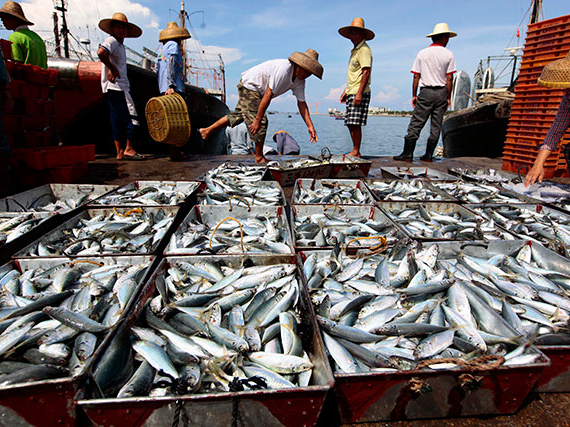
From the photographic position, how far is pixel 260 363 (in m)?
1.67

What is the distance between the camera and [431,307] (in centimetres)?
203

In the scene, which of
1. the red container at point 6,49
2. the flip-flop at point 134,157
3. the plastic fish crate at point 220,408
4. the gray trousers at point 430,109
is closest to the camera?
the plastic fish crate at point 220,408

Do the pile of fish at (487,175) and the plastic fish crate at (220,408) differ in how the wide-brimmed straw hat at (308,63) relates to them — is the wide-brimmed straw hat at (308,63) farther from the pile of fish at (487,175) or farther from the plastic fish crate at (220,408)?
the plastic fish crate at (220,408)

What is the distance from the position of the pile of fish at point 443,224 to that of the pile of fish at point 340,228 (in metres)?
0.17

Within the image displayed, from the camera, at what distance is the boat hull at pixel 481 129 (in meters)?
11.8

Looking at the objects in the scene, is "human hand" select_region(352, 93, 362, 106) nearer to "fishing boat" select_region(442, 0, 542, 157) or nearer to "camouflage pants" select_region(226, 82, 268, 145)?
"camouflage pants" select_region(226, 82, 268, 145)

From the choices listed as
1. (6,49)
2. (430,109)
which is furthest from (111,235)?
(430,109)

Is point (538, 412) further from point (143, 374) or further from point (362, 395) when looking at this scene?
point (143, 374)

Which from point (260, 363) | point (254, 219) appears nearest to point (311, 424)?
point (260, 363)

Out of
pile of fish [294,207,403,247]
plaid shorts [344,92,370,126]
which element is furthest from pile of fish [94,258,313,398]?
plaid shorts [344,92,370,126]

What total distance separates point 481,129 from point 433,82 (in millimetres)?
6640

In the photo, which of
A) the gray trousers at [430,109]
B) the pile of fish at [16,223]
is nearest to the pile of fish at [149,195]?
the pile of fish at [16,223]

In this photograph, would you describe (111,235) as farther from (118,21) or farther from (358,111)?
(358,111)

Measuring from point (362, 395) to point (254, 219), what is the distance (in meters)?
2.32
